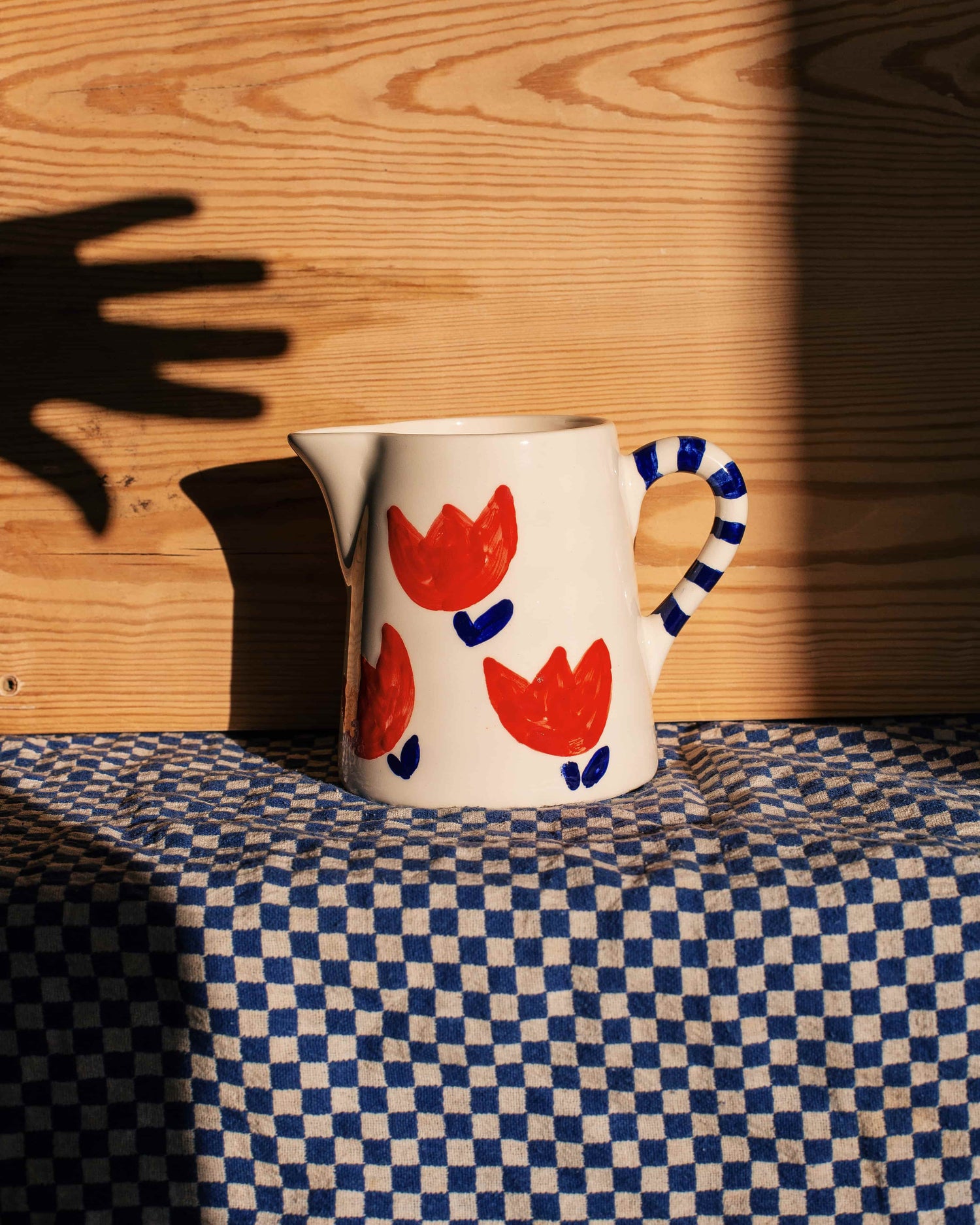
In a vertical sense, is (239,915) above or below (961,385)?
below

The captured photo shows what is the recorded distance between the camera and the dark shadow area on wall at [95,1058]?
1.68ft

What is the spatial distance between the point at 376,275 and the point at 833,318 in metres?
0.32

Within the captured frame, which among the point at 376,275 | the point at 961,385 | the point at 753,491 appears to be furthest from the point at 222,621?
the point at 961,385

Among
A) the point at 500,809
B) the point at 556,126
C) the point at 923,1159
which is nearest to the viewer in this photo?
the point at 923,1159

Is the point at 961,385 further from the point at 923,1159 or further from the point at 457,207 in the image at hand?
the point at 923,1159

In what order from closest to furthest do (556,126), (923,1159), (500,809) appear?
(923,1159) → (500,809) → (556,126)

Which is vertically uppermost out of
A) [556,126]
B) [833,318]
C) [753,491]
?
[556,126]

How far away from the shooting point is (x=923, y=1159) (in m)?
0.51

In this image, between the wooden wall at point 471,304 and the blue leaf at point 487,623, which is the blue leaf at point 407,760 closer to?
the blue leaf at point 487,623

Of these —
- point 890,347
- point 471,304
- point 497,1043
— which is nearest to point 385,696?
point 497,1043

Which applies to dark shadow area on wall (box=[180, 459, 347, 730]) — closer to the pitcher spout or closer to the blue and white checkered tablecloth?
the pitcher spout

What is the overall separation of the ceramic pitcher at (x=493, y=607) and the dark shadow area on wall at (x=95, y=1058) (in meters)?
0.17

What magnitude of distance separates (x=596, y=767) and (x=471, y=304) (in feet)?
1.13

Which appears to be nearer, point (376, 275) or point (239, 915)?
point (239, 915)
